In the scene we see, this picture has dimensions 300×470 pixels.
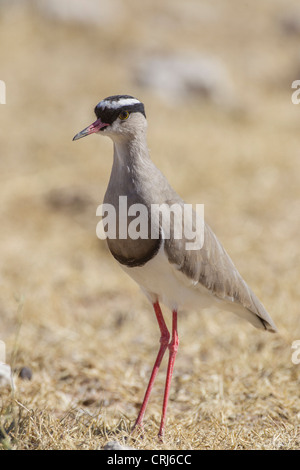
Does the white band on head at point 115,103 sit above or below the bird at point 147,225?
above

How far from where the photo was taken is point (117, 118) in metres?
2.58

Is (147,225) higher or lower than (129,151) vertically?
lower

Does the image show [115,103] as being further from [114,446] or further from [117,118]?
[114,446]

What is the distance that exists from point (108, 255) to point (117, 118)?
9.96ft

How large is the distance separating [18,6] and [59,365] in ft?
31.6

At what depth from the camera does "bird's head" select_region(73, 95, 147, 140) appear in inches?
101

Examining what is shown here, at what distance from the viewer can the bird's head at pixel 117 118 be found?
258 cm

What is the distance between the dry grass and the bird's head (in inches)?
32.8

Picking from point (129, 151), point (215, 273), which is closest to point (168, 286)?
point (215, 273)

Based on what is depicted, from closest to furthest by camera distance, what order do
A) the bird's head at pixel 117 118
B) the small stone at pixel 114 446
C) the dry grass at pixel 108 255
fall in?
the small stone at pixel 114 446
the bird's head at pixel 117 118
the dry grass at pixel 108 255

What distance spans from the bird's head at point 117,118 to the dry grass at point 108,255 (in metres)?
0.83

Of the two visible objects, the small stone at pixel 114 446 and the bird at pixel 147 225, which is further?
the bird at pixel 147 225

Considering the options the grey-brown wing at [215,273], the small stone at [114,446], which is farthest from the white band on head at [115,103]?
the small stone at [114,446]

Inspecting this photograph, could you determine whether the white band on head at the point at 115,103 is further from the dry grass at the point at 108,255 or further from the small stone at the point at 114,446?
the small stone at the point at 114,446
